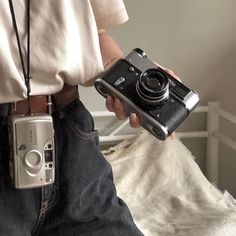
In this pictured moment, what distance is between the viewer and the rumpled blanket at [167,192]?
1.08 m

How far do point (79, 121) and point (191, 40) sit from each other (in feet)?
2.61

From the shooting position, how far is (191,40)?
4.62ft

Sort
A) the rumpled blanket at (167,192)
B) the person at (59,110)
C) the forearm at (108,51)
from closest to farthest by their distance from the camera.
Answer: the person at (59,110), the forearm at (108,51), the rumpled blanket at (167,192)

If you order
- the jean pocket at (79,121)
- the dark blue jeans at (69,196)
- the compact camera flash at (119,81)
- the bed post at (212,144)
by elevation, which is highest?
the compact camera flash at (119,81)

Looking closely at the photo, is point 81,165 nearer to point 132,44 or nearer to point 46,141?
point 46,141

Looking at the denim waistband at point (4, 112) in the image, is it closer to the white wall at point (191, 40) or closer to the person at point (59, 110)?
the person at point (59, 110)

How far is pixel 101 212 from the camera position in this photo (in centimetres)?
70

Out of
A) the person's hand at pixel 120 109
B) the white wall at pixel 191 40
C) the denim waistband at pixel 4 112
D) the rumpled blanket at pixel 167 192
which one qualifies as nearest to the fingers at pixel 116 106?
the person's hand at pixel 120 109

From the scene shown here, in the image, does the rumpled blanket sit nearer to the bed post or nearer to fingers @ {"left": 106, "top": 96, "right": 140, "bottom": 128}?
the bed post

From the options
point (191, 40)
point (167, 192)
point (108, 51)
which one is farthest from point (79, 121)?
point (191, 40)

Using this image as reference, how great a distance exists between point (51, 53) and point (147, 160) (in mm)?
722

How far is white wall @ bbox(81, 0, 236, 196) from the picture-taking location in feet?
4.46

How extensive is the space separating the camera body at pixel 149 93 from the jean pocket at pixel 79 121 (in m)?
0.05

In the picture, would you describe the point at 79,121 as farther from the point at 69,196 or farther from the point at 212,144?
the point at 212,144
